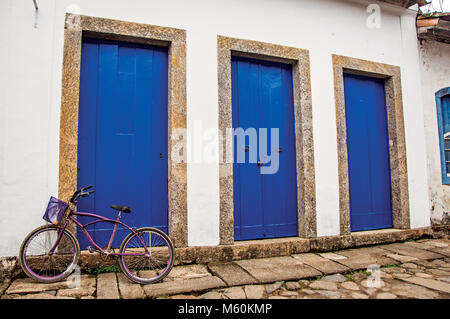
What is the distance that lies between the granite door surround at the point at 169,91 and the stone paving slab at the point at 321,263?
5.19ft

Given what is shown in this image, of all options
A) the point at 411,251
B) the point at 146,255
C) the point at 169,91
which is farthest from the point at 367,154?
the point at 146,255

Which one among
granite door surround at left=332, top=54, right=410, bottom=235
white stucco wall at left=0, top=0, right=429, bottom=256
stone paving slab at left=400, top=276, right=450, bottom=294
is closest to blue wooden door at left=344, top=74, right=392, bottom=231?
granite door surround at left=332, top=54, right=410, bottom=235

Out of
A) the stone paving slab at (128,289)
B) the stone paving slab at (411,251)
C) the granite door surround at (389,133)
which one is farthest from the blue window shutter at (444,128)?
the stone paving slab at (128,289)

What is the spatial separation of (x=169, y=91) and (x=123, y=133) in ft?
2.64

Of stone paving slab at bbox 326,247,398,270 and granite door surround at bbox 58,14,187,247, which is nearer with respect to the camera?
granite door surround at bbox 58,14,187,247

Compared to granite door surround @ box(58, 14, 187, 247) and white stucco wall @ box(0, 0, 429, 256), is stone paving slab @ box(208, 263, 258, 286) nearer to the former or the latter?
white stucco wall @ box(0, 0, 429, 256)

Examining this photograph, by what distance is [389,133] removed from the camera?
17.3 ft

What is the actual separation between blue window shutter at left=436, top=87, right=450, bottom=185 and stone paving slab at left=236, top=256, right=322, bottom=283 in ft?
12.1

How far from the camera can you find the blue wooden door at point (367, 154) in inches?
195

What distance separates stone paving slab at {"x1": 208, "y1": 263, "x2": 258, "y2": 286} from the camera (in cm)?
311

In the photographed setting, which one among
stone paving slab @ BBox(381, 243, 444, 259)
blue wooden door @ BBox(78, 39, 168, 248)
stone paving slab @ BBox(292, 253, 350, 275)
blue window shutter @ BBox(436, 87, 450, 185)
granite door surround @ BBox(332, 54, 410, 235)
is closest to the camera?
stone paving slab @ BBox(292, 253, 350, 275)

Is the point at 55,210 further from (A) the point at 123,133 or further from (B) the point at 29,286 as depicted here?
(A) the point at 123,133

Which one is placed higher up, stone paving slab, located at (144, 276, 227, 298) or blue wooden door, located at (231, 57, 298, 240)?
blue wooden door, located at (231, 57, 298, 240)

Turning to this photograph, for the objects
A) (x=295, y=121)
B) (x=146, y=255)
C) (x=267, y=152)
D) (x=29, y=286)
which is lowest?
(x=29, y=286)
